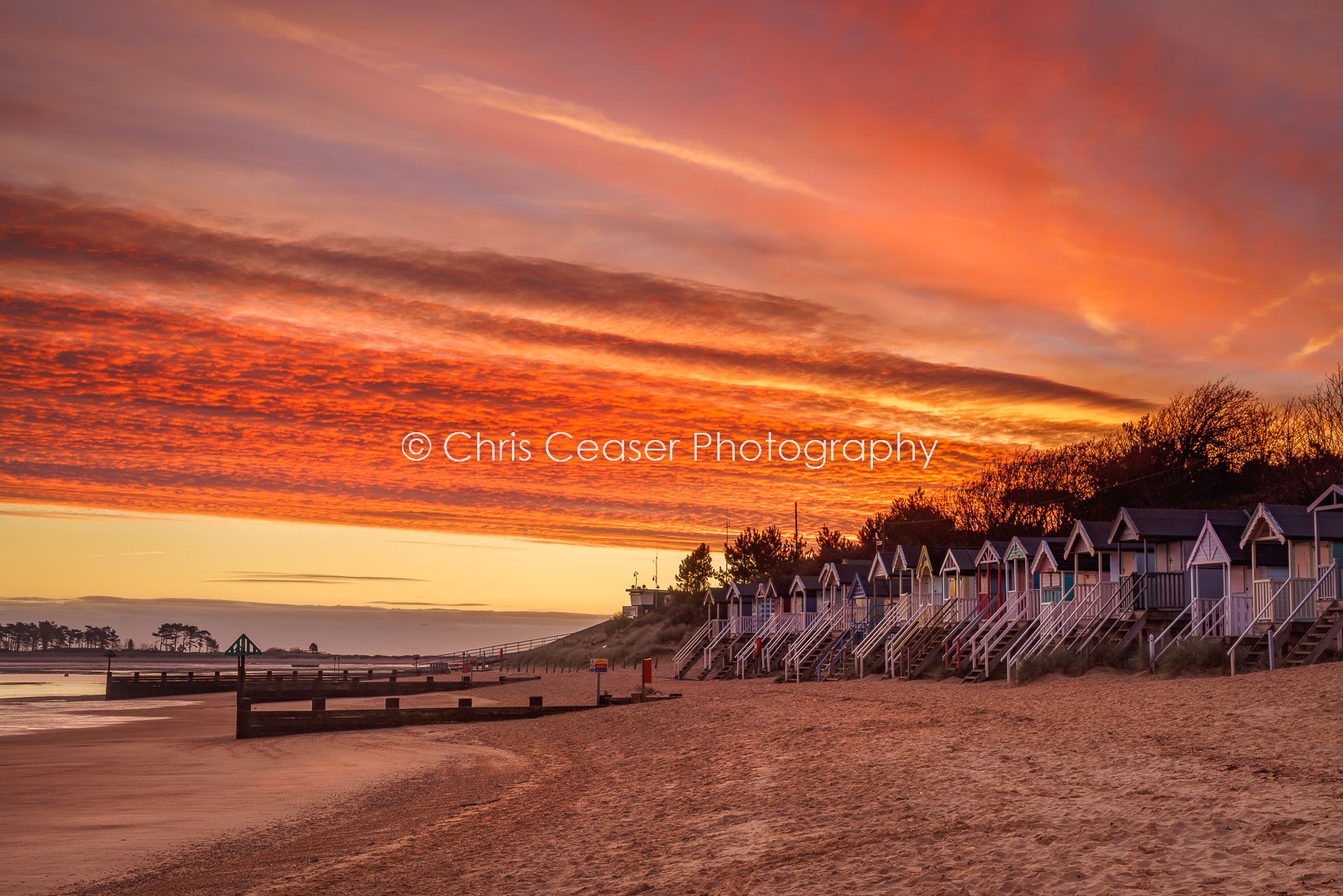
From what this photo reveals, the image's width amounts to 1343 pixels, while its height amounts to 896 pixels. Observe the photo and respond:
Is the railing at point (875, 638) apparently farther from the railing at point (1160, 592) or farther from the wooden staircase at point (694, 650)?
the wooden staircase at point (694, 650)

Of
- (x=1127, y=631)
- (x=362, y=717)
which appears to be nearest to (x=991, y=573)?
(x=1127, y=631)

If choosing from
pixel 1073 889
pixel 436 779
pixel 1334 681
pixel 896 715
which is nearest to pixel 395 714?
pixel 436 779

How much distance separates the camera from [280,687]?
62656mm

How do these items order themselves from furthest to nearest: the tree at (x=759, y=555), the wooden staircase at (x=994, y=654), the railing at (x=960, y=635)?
the tree at (x=759, y=555) < the railing at (x=960, y=635) < the wooden staircase at (x=994, y=654)

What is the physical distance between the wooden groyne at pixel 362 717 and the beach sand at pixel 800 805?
509 centimetres

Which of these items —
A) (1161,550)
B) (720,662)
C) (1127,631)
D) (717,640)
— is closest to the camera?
(1127,631)

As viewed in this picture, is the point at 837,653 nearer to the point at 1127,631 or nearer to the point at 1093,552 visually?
the point at 1093,552

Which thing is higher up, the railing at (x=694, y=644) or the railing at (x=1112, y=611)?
the railing at (x=1112, y=611)

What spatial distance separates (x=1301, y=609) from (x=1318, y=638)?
233cm

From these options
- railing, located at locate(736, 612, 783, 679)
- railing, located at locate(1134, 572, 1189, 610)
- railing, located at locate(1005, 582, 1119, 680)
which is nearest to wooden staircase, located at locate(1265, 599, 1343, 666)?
railing, located at locate(1005, 582, 1119, 680)

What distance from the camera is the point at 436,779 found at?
23469 millimetres

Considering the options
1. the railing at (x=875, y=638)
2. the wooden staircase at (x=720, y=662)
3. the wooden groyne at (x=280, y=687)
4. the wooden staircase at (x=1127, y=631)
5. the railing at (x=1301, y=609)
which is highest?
the railing at (x=1301, y=609)

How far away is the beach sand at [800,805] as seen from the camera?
10.5 m

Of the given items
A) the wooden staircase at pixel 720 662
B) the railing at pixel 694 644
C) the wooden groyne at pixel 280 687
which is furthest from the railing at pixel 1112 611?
the wooden groyne at pixel 280 687
